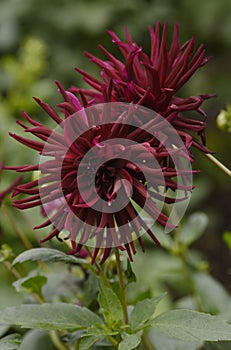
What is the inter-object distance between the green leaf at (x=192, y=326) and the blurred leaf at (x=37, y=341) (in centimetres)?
16

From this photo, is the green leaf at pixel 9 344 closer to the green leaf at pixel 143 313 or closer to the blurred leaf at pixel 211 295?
Answer: the green leaf at pixel 143 313

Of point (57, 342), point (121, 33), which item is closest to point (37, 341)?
point (57, 342)

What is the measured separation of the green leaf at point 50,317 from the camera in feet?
1.87

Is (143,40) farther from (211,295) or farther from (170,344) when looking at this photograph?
(170,344)

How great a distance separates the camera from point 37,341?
0.70 m

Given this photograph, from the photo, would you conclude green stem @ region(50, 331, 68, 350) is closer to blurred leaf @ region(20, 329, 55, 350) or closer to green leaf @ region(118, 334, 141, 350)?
blurred leaf @ region(20, 329, 55, 350)

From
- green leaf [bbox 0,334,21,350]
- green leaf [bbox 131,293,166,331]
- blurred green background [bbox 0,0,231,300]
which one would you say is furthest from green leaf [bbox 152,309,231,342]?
blurred green background [bbox 0,0,231,300]

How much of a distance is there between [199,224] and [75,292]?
26cm

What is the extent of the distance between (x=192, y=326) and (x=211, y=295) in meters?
0.40

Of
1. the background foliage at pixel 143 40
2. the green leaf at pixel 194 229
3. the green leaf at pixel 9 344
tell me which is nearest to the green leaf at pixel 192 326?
the green leaf at pixel 9 344

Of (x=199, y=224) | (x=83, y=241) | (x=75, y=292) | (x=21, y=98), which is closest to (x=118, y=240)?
(x=83, y=241)

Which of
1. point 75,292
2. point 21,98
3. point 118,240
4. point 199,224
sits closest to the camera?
point 118,240

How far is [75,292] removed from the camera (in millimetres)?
765

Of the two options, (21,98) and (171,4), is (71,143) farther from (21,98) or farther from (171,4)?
(171,4)
